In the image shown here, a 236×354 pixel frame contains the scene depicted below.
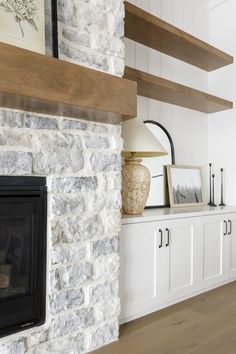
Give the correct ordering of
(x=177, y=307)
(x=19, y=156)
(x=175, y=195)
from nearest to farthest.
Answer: (x=19, y=156), (x=177, y=307), (x=175, y=195)

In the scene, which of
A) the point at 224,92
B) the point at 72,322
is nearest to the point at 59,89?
the point at 72,322

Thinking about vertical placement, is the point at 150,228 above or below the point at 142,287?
above

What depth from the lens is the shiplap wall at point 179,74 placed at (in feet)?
9.04

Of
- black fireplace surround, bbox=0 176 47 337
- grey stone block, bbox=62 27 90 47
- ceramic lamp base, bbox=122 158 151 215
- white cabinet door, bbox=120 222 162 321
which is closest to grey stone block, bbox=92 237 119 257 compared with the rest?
white cabinet door, bbox=120 222 162 321

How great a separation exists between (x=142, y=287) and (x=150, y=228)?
409mm

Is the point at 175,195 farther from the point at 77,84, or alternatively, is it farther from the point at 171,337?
the point at 77,84

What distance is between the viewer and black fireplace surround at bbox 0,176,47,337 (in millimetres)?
1415

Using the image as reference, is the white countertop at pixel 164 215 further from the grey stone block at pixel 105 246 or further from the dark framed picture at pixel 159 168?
the dark framed picture at pixel 159 168

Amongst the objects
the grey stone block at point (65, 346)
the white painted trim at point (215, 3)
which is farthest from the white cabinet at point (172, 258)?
the white painted trim at point (215, 3)

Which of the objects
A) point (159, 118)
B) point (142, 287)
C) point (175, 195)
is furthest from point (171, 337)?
point (159, 118)

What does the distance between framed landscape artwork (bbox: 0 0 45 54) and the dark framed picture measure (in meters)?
1.48

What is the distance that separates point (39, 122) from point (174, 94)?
1.58 meters

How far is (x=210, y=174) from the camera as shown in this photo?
10.9 feet

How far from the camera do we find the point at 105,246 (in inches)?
67.6
